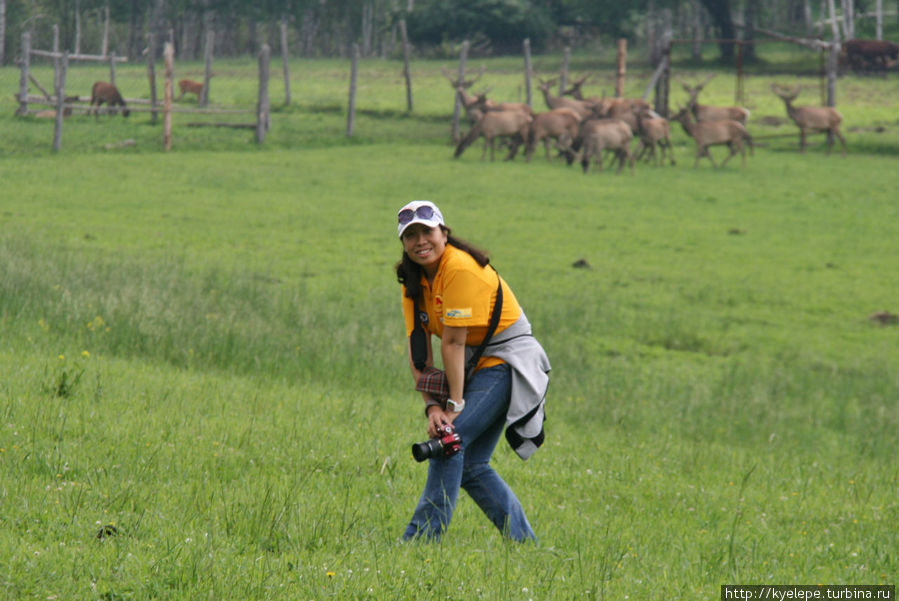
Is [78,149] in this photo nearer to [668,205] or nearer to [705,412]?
[668,205]

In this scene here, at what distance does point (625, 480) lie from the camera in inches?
268

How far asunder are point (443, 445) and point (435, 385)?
0.28 metres

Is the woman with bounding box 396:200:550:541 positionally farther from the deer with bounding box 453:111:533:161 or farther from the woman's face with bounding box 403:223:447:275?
the deer with bounding box 453:111:533:161

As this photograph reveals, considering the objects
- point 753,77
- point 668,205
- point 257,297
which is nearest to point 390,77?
point 753,77

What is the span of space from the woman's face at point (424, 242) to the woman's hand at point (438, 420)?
59 cm

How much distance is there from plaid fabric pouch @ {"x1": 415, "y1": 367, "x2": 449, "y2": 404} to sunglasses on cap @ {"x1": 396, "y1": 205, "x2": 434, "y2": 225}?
2.03 ft

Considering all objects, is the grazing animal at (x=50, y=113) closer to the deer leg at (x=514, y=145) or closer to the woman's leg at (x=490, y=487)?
the deer leg at (x=514, y=145)

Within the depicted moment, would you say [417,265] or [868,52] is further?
[868,52]

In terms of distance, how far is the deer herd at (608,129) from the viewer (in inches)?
1024

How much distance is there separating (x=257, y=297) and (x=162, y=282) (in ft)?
3.17

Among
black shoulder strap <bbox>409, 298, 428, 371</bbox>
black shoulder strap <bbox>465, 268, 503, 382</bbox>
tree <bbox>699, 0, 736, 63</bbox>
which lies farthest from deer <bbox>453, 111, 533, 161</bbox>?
tree <bbox>699, 0, 736, 63</bbox>

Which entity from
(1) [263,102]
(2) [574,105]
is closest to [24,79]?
(1) [263,102]

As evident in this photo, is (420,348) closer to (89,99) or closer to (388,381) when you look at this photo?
(388,381)

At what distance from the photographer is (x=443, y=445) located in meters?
4.42
